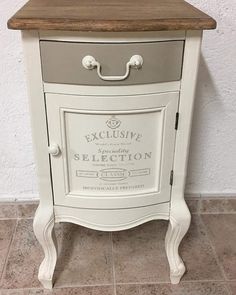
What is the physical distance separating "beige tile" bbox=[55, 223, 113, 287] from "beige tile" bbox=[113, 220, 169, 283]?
37 millimetres

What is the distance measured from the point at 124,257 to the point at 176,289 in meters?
0.20

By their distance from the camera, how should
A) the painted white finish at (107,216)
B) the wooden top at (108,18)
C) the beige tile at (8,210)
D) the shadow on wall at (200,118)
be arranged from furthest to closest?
the beige tile at (8,210)
the shadow on wall at (200,118)
the painted white finish at (107,216)
the wooden top at (108,18)

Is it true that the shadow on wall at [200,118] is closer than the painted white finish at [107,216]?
No

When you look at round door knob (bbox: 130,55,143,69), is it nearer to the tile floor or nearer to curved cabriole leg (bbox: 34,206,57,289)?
curved cabriole leg (bbox: 34,206,57,289)

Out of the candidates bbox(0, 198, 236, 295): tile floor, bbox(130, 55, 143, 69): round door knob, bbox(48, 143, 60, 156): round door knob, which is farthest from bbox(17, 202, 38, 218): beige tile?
bbox(130, 55, 143, 69): round door knob

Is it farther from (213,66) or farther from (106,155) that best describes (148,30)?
(213,66)

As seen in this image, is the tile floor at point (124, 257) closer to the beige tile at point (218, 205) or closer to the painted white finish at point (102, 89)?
the beige tile at point (218, 205)

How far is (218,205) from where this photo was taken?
144cm

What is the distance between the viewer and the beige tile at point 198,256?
1188mm

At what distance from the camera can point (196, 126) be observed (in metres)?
1.30

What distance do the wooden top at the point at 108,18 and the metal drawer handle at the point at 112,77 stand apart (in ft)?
0.21

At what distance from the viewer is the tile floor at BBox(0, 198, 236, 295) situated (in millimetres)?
1141

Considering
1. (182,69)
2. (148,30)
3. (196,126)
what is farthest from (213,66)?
(148,30)

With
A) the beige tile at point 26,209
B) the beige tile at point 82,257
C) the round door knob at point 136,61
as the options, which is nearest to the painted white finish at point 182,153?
the round door knob at point 136,61
